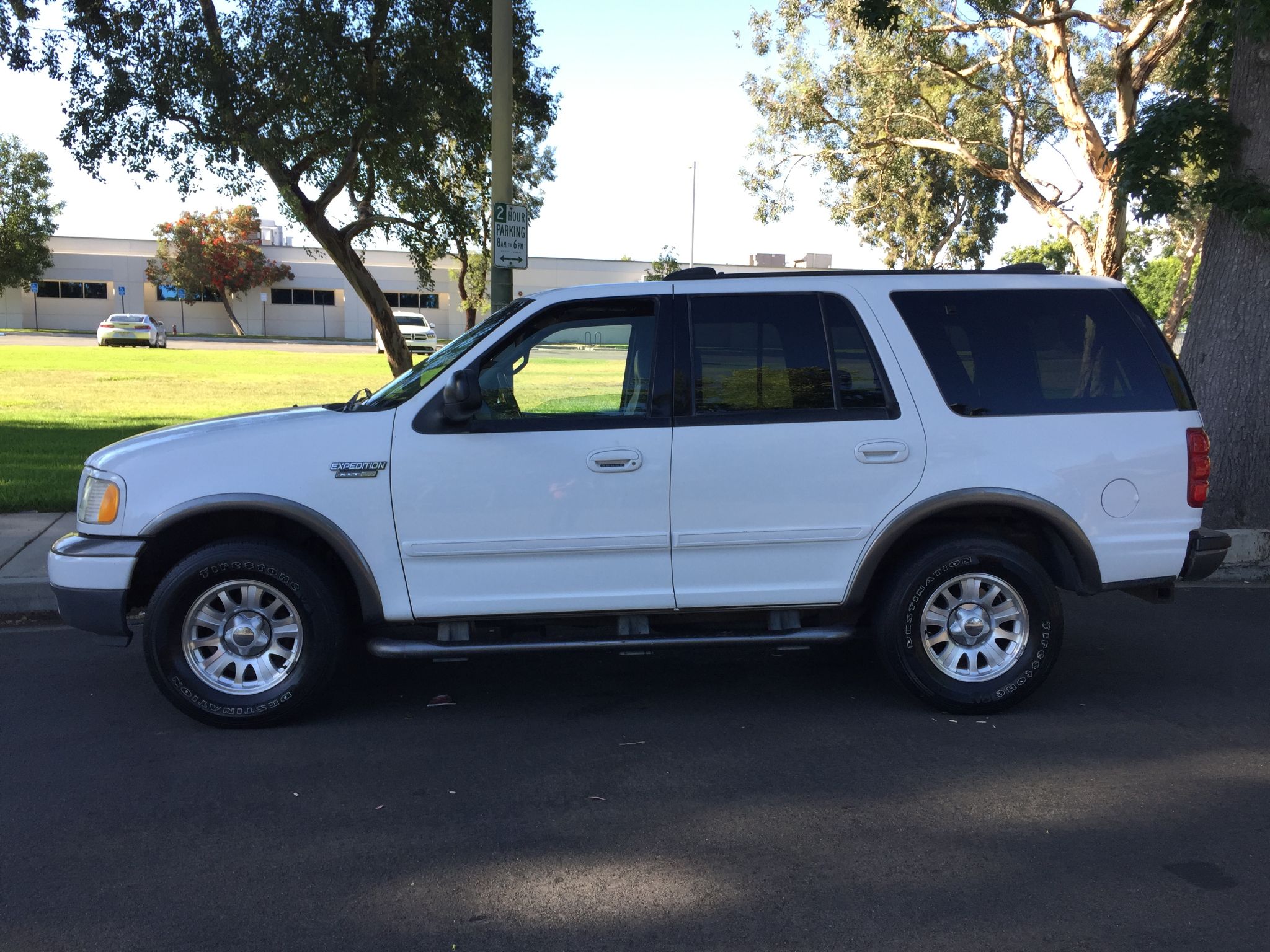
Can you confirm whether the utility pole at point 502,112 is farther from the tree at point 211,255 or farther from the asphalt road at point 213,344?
the tree at point 211,255

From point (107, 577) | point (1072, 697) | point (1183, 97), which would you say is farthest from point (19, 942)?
point (1183, 97)

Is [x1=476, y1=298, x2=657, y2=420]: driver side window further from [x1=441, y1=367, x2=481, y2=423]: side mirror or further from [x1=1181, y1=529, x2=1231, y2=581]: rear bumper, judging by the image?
[x1=1181, y1=529, x2=1231, y2=581]: rear bumper

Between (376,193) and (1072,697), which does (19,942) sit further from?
(376,193)

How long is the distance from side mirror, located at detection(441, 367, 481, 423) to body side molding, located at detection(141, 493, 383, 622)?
0.73 metres

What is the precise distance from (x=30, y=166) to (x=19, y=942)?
2557 inches

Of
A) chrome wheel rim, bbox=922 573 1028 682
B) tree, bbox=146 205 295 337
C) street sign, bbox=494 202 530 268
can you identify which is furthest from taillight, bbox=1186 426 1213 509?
tree, bbox=146 205 295 337

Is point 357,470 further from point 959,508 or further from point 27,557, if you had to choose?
point 27,557

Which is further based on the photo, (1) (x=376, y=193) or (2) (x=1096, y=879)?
(1) (x=376, y=193)

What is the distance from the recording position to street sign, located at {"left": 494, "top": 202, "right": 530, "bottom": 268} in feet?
30.9

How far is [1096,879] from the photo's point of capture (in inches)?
142

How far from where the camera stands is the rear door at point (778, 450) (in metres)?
5.00

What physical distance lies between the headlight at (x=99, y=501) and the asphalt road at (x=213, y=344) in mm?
39501

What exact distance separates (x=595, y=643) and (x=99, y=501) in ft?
7.70

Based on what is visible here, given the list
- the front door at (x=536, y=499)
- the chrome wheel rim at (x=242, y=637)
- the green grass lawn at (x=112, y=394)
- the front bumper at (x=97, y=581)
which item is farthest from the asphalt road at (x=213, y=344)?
the front door at (x=536, y=499)
